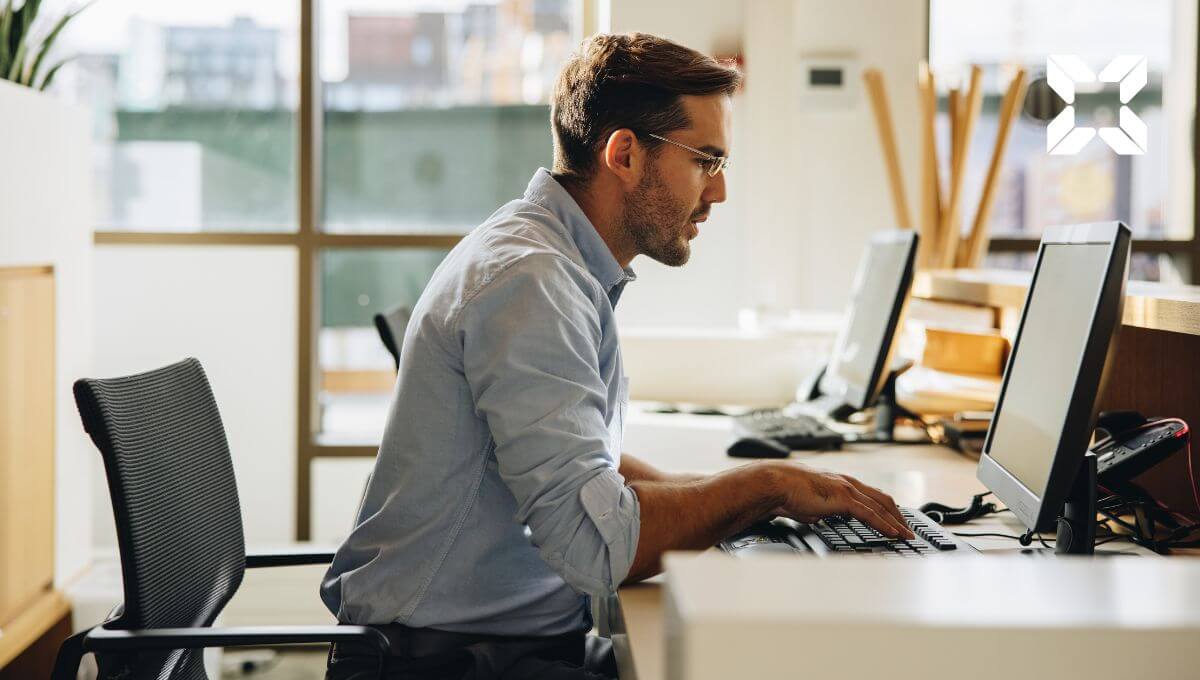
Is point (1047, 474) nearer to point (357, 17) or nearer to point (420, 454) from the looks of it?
point (420, 454)

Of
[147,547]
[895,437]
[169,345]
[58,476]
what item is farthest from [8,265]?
[895,437]

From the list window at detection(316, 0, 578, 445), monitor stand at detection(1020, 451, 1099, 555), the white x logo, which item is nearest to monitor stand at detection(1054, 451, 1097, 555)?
monitor stand at detection(1020, 451, 1099, 555)

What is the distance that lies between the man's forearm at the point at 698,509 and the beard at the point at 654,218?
1.28ft

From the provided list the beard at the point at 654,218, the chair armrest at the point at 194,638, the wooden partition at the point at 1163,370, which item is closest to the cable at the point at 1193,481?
the wooden partition at the point at 1163,370

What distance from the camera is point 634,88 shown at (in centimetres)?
157

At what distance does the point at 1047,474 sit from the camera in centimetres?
126

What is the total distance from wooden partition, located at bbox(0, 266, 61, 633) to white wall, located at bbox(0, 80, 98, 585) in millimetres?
47

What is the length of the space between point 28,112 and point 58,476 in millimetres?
980

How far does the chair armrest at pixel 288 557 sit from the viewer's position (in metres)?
1.71

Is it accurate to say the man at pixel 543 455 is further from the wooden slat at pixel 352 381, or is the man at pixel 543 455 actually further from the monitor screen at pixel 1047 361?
the wooden slat at pixel 352 381

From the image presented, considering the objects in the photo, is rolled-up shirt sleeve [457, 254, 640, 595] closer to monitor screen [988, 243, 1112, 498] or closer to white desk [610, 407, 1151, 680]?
white desk [610, 407, 1151, 680]

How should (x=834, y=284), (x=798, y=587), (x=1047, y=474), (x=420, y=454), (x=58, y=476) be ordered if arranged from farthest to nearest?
1. (x=834, y=284)
2. (x=58, y=476)
3. (x=420, y=454)
4. (x=1047, y=474)
5. (x=798, y=587)

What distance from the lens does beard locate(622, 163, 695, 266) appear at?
1.61 metres

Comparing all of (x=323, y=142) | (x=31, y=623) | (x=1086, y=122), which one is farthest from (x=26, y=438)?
(x=1086, y=122)
